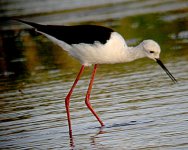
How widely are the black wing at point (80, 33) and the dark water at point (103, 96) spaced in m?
1.11

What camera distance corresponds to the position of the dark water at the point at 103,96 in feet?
29.7

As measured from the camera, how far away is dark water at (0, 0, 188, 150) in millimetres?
9039

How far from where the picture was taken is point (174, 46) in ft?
50.8

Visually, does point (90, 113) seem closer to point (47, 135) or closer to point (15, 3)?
point (47, 135)

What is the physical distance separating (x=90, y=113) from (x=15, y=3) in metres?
19.2

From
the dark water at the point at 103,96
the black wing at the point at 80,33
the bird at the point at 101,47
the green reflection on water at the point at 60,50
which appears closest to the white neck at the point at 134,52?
the bird at the point at 101,47

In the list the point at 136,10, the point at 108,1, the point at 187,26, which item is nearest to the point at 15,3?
the point at 108,1

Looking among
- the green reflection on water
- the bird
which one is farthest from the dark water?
the bird

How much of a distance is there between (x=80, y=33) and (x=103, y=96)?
140 centimetres

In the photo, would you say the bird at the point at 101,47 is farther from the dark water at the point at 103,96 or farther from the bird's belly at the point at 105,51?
the dark water at the point at 103,96

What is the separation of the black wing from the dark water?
111 centimetres

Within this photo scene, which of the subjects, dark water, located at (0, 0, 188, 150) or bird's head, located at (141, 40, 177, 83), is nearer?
dark water, located at (0, 0, 188, 150)

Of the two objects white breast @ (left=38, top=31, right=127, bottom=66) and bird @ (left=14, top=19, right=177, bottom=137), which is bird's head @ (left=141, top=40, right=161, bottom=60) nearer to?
bird @ (left=14, top=19, right=177, bottom=137)

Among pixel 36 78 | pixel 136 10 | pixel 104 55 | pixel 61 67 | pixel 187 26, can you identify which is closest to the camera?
pixel 104 55
